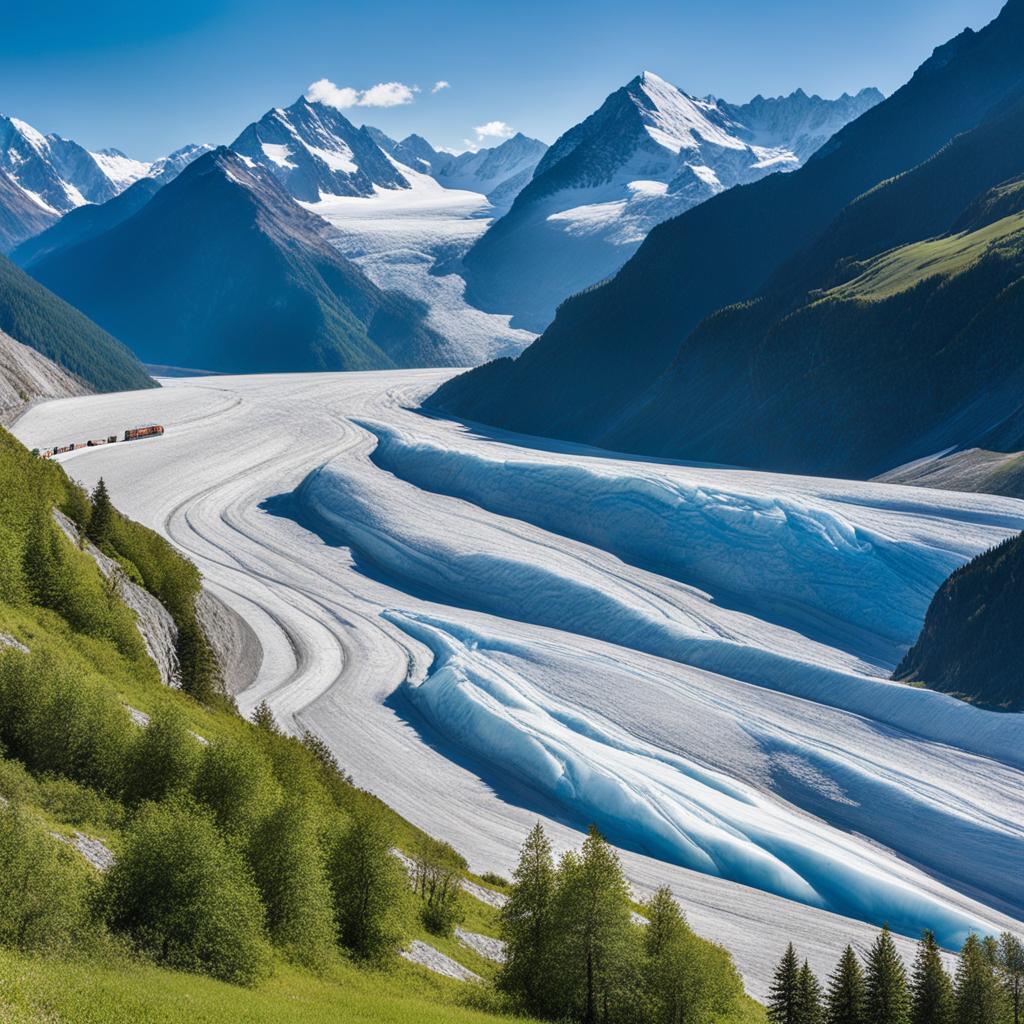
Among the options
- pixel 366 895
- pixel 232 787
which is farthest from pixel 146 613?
pixel 366 895

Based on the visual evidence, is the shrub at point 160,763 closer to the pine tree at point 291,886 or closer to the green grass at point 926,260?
the pine tree at point 291,886

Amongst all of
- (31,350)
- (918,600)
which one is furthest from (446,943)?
(31,350)

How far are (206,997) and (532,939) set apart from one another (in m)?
8.43

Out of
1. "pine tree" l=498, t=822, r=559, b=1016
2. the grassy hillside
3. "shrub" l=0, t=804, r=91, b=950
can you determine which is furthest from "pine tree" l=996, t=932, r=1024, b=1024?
the grassy hillside

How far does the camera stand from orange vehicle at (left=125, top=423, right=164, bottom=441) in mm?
108731

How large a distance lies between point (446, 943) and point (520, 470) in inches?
2225

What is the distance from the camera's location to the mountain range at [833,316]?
82.4m

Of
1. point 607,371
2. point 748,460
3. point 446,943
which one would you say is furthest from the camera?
point 607,371

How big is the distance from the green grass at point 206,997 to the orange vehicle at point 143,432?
95443 mm

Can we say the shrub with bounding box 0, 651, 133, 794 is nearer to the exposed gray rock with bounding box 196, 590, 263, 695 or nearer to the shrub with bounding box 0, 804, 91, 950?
the shrub with bounding box 0, 804, 91, 950

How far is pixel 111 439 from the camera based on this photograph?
10650 centimetres

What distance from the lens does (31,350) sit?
131625 mm

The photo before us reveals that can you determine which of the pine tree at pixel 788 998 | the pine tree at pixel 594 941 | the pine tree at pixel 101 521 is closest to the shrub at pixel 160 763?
the pine tree at pixel 594 941

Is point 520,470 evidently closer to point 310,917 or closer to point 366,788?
point 366,788
